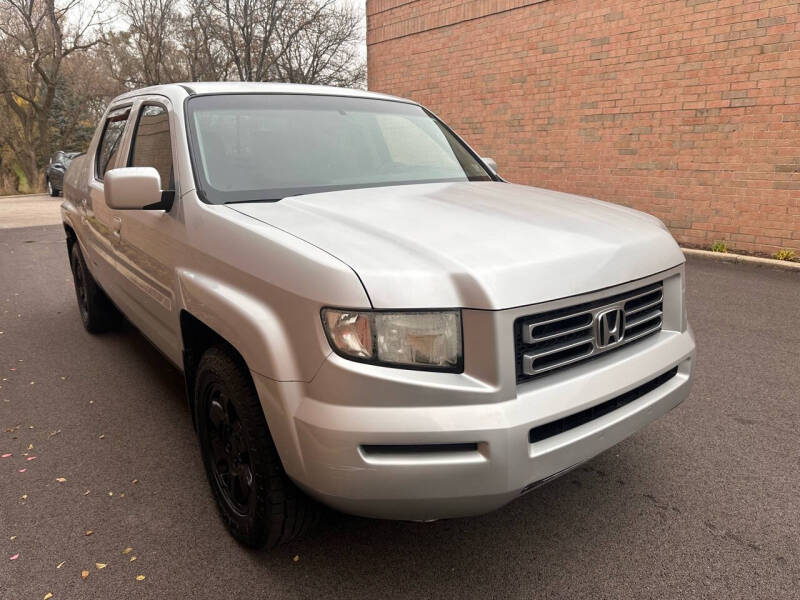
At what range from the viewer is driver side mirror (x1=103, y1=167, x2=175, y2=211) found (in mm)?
2527

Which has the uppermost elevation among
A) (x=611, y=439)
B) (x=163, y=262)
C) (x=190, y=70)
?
(x=190, y=70)

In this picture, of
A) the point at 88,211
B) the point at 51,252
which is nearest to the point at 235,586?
the point at 88,211

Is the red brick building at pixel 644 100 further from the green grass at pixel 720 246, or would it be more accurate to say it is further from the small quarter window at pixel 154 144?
the small quarter window at pixel 154 144

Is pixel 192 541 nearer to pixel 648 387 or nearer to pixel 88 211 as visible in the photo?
pixel 648 387

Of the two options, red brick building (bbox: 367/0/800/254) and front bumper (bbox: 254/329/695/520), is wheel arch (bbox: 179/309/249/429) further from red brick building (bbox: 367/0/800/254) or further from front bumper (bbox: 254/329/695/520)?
red brick building (bbox: 367/0/800/254)

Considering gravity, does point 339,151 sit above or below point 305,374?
above

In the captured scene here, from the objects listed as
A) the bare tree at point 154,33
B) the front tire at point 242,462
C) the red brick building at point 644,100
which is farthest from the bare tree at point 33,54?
the front tire at point 242,462

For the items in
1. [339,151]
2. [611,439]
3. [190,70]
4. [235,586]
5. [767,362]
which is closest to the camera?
[611,439]

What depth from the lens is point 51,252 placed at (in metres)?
9.46

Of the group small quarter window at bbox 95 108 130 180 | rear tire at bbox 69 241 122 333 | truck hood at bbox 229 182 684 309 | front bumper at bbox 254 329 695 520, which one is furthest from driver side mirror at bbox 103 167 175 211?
rear tire at bbox 69 241 122 333

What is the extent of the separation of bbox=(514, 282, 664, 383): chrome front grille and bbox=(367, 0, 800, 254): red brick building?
20.8 ft

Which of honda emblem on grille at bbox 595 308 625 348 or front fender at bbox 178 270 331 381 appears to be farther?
honda emblem on grille at bbox 595 308 625 348

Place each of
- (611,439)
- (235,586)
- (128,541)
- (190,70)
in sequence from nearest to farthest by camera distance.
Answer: (611,439)
(235,586)
(128,541)
(190,70)

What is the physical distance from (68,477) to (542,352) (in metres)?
2.37
